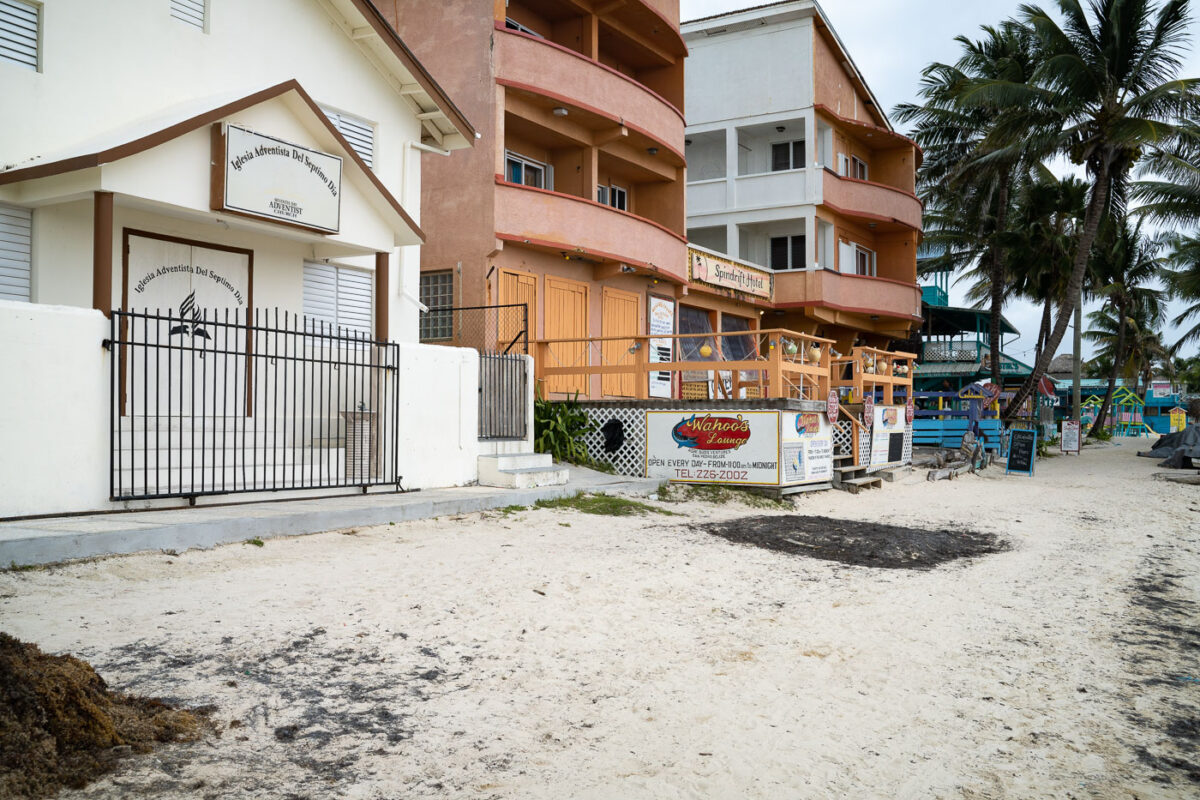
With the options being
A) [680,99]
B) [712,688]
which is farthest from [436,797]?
[680,99]

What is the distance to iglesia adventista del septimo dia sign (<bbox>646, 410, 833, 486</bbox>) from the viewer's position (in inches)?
579

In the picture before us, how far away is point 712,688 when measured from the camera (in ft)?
16.7

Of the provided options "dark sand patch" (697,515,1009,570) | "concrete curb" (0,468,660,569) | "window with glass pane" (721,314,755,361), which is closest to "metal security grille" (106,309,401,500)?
"concrete curb" (0,468,660,569)

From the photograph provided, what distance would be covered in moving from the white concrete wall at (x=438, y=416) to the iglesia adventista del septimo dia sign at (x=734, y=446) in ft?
13.1

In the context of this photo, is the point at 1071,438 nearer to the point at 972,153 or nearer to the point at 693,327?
the point at 972,153

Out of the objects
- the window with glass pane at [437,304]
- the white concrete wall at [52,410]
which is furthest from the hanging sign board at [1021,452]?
the white concrete wall at [52,410]

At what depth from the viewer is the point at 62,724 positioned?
369cm

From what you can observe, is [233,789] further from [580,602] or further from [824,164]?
[824,164]

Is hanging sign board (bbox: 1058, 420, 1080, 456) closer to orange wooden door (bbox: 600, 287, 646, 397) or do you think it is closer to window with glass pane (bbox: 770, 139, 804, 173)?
window with glass pane (bbox: 770, 139, 804, 173)

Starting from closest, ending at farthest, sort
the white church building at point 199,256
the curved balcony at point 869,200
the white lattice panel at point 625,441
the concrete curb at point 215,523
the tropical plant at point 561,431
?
1. the concrete curb at point 215,523
2. the white church building at point 199,256
3. the white lattice panel at point 625,441
4. the tropical plant at point 561,431
5. the curved balcony at point 869,200

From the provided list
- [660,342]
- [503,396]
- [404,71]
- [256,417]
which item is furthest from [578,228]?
[256,417]

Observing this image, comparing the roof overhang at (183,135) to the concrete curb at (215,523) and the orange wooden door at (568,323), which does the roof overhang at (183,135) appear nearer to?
the concrete curb at (215,523)

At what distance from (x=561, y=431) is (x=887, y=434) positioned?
8.22m

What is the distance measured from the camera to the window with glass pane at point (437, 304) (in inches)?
698
